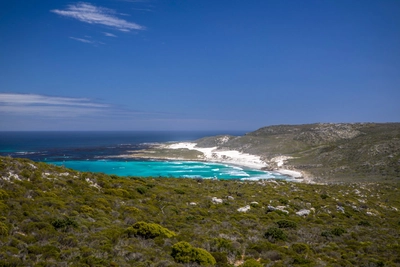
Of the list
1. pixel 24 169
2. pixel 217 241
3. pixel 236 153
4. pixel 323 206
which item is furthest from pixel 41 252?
pixel 236 153

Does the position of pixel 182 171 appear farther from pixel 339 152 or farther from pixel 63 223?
pixel 63 223

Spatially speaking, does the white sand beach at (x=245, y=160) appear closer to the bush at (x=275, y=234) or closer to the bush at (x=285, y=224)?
the bush at (x=285, y=224)

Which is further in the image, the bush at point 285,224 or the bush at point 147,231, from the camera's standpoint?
the bush at point 285,224

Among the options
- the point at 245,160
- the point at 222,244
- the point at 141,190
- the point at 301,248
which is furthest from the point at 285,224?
the point at 245,160

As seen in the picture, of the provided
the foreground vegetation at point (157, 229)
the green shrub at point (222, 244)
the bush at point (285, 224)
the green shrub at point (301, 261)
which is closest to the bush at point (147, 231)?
the foreground vegetation at point (157, 229)

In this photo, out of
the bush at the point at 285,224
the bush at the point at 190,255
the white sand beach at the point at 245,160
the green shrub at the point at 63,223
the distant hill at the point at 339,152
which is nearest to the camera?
the bush at the point at 190,255

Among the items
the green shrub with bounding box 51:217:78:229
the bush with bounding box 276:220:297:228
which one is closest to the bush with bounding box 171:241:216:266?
the green shrub with bounding box 51:217:78:229

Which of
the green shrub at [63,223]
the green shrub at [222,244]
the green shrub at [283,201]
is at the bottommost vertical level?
the green shrub at [283,201]

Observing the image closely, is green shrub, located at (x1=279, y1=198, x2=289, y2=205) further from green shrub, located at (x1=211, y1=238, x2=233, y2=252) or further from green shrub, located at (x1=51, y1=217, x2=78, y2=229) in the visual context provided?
green shrub, located at (x1=51, y1=217, x2=78, y2=229)
